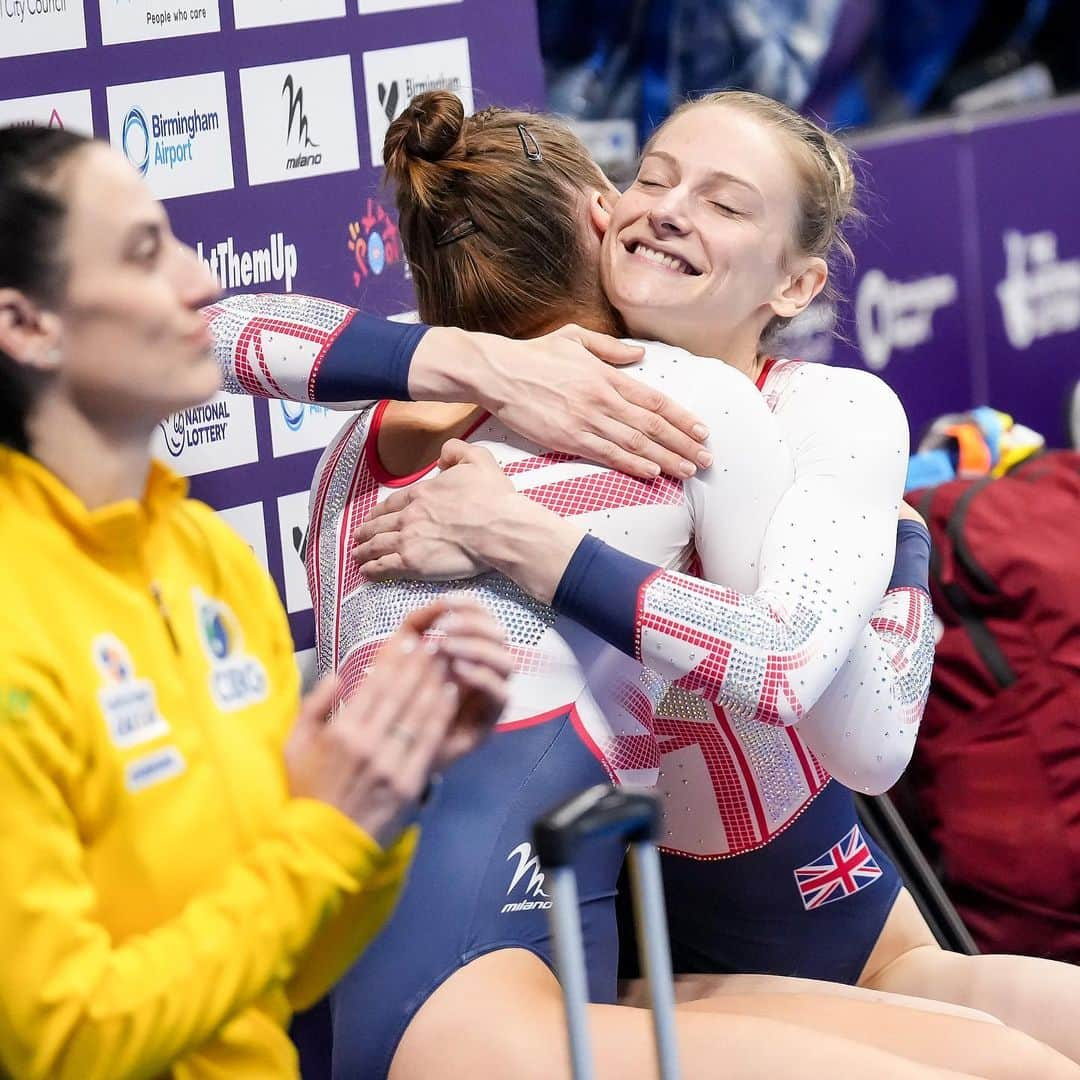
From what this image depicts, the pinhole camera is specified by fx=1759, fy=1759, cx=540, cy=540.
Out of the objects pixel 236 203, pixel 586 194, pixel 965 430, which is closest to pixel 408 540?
pixel 586 194

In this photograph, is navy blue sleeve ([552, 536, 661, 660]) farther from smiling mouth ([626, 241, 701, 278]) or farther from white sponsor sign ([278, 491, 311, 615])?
white sponsor sign ([278, 491, 311, 615])

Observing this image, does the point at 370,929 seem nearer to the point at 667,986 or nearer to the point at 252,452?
the point at 667,986

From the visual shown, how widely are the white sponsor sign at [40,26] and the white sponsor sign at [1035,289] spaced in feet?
8.04

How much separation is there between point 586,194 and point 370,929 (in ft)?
2.92

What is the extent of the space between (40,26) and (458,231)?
59cm

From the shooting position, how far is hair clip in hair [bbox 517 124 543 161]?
180 cm

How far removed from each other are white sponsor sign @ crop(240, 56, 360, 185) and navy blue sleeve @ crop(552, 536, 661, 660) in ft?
2.99

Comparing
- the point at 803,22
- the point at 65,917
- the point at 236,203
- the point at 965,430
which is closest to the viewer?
the point at 65,917

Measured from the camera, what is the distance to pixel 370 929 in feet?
4.11

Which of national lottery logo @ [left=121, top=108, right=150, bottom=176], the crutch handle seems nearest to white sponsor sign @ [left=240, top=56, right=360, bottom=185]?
national lottery logo @ [left=121, top=108, right=150, bottom=176]

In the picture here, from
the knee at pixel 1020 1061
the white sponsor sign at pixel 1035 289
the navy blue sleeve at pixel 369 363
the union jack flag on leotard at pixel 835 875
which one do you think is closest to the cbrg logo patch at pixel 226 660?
the navy blue sleeve at pixel 369 363

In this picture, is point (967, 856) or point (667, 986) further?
point (967, 856)

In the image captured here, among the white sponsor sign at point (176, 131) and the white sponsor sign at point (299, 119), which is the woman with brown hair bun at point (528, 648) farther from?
the white sponsor sign at point (299, 119)

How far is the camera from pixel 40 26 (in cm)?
200
